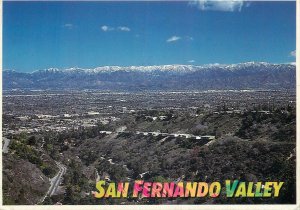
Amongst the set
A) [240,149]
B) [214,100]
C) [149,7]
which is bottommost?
[240,149]

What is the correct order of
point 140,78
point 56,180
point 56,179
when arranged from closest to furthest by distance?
point 56,180 < point 56,179 < point 140,78

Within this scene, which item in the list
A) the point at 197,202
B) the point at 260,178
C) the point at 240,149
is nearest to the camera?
the point at 197,202

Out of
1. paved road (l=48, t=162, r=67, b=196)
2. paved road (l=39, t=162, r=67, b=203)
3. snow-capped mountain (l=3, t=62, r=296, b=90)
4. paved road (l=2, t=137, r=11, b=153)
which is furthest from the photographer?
snow-capped mountain (l=3, t=62, r=296, b=90)

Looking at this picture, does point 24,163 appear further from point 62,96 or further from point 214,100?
point 214,100

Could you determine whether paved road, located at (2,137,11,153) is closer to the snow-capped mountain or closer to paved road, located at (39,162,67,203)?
paved road, located at (39,162,67,203)

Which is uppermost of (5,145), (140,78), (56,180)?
(140,78)

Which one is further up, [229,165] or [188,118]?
[188,118]

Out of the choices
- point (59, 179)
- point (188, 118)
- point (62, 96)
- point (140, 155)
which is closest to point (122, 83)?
point (62, 96)

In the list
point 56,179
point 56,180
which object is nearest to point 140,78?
point 56,179

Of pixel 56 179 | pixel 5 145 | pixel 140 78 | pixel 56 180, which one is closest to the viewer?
pixel 56 180

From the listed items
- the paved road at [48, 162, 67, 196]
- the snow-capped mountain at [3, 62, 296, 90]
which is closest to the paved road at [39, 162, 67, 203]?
the paved road at [48, 162, 67, 196]

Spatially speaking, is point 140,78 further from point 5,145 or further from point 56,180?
point 56,180
